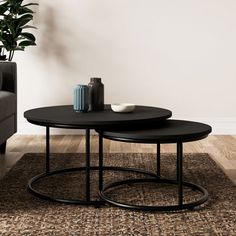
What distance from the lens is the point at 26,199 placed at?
2.77 m

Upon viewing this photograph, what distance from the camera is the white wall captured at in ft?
16.1

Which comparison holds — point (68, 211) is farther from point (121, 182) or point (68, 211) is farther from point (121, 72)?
point (121, 72)

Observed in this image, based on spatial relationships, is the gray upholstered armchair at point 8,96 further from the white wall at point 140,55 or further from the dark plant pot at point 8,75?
the white wall at point 140,55

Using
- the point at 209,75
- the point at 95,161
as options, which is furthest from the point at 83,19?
the point at 95,161

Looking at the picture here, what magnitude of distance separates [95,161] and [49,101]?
1.34 metres


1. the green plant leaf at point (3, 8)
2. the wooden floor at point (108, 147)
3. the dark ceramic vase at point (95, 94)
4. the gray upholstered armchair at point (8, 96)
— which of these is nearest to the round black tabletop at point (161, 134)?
the dark ceramic vase at point (95, 94)

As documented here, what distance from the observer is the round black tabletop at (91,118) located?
263 centimetres

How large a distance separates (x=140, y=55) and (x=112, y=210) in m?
2.60

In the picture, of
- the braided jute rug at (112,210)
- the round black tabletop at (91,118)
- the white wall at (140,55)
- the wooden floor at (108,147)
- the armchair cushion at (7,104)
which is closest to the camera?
the braided jute rug at (112,210)

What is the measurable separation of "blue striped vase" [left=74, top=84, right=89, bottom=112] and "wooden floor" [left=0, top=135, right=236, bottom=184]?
931 mm

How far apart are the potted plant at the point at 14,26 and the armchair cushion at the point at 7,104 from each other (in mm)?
751

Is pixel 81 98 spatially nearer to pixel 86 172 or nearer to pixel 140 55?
pixel 86 172

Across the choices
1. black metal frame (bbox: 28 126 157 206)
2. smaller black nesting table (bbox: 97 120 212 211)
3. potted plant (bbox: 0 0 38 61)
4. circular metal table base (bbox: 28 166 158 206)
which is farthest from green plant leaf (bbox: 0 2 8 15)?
smaller black nesting table (bbox: 97 120 212 211)

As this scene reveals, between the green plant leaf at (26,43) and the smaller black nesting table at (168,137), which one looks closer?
the smaller black nesting table at (168,137)
